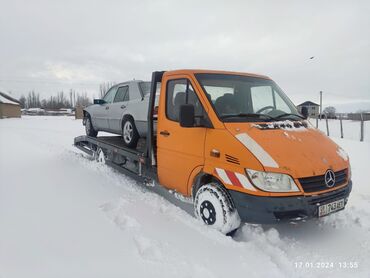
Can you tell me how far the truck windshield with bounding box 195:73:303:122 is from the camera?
14.3 ft

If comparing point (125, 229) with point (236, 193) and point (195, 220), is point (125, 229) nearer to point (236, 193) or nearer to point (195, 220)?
point (195, 220)

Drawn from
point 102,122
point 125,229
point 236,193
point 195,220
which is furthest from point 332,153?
point 102,122

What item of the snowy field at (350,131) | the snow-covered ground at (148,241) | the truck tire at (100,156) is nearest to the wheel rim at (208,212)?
the snow-covered ground at (148,241)

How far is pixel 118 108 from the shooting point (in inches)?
294

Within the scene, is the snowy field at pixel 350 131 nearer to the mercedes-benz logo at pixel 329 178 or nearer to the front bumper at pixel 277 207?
the mercedes-benz logo at pixel 329 178

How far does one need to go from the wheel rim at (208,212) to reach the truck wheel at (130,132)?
297 centimetres

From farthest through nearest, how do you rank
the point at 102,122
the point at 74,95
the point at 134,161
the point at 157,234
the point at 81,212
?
the point at 74,95 < the point at 102,122 < the point at 134,161 < the point at 81,212 < the point at 157,234

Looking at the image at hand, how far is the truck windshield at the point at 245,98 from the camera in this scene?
172 inches

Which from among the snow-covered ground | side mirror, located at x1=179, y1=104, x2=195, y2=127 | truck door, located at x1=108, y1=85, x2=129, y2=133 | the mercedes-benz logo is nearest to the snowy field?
the snow-covered ground

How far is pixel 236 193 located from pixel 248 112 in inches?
50.1

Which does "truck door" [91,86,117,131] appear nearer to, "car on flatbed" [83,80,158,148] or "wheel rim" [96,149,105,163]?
"car on flatbed" [83,80,158,148]

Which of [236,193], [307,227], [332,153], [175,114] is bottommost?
[307,227]

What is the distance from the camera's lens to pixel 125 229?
13.6 ft

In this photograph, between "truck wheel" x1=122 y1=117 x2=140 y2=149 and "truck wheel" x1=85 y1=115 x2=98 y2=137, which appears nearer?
"truck wheel" x1=122 y1=117 x2=140 y2=149
